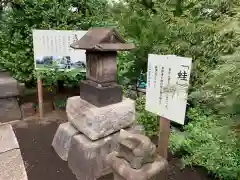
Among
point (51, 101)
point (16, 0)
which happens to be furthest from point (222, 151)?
point (16, 0)

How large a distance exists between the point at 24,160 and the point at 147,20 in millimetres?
2514

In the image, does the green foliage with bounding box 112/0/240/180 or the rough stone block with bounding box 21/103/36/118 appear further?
the rough stone block with bounding box 21/103/36/118

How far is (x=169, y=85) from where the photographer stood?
2041 millimetres

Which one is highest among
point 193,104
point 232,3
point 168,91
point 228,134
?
point 232,3

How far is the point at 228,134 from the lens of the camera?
5.29 ft

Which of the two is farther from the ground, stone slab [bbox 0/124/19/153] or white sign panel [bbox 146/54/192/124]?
white sign panel [bbox 146/54/192/124]

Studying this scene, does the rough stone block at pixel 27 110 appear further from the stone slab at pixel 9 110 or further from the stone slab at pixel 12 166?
the stone slab at pixel 12 166

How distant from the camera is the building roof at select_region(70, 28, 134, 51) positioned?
2.37 m

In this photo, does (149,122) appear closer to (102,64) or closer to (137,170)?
(102,64)

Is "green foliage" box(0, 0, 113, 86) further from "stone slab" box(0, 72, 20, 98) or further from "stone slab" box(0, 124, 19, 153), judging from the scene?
"stone slab" box(0, 124, 19, 153)

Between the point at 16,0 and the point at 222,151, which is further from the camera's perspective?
the point at 16,0

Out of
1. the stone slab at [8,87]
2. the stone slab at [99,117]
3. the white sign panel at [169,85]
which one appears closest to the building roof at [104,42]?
the white sign panel at [169,85]

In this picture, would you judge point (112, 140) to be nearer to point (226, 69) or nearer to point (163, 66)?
point (163, 66)

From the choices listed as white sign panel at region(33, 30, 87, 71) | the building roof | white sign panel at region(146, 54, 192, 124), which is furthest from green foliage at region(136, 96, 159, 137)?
white sign panel at region(33, 30, 87, 71)
